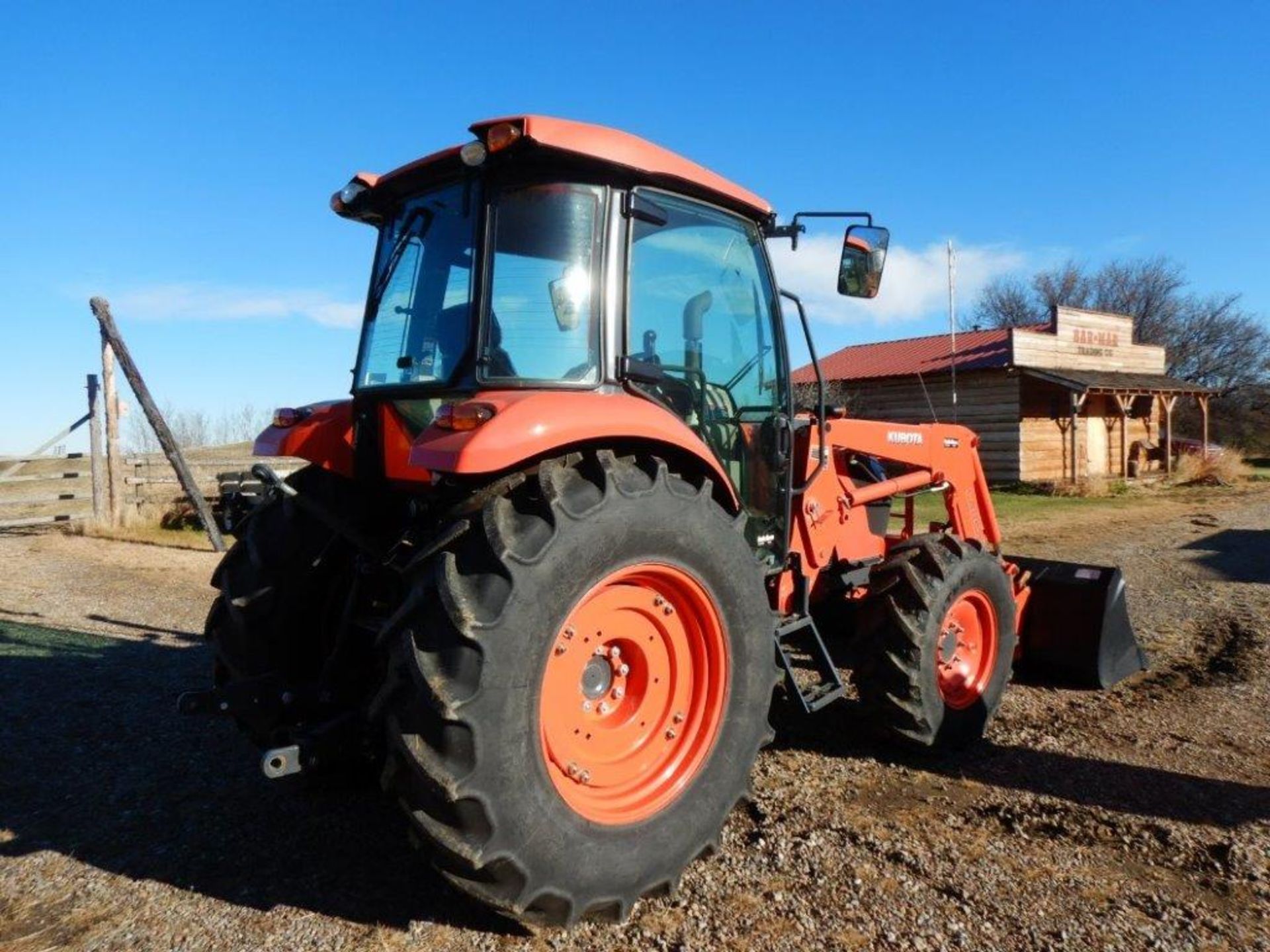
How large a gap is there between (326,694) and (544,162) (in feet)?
6.72

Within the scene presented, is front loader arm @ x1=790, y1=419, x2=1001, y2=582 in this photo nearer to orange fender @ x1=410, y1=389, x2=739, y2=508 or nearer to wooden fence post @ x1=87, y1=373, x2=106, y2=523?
orange fender @ x1=410, y1=389, x2=739, y2=508

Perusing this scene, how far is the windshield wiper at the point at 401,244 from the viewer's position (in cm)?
349

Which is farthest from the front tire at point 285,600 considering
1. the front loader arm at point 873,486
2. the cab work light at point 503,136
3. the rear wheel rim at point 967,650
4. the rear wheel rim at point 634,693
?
the rear wheel rim at point 967,650

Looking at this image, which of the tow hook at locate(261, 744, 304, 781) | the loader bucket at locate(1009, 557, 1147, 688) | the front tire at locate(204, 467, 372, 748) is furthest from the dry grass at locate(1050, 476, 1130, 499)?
the tow hook at locate(261, 744, 304, 781)

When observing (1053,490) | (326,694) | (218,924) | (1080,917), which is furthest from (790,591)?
(1053,490)

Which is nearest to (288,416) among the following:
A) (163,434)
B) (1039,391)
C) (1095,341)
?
(163,434)

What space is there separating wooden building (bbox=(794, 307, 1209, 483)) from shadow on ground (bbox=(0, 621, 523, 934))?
18.0 meters

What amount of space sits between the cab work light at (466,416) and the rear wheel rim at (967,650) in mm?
2677

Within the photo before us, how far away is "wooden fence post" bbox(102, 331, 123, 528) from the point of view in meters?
13.5

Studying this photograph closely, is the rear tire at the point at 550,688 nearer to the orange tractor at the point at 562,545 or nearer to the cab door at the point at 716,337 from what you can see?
the orange tractor at the point at 562,545

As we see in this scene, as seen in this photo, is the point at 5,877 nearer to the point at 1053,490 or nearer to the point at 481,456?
the point at 481,456

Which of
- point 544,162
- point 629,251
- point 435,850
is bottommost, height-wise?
point 435,850

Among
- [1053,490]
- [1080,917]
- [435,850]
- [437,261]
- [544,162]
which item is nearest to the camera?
[435,850]

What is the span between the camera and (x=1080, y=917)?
282 cm
